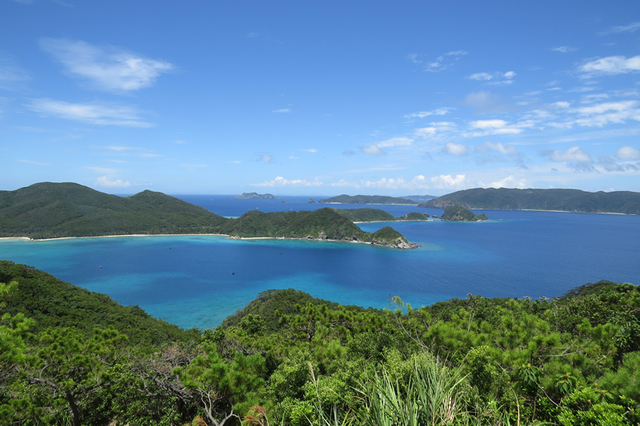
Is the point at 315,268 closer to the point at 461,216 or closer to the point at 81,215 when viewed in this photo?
the point at 81,215

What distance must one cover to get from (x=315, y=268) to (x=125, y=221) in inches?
3836

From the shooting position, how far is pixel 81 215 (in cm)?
11950

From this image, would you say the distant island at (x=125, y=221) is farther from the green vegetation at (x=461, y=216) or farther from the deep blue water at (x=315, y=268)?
the green vegetation at (x=461, y=216)

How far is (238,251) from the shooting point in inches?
3533

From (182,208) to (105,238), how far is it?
167 feet

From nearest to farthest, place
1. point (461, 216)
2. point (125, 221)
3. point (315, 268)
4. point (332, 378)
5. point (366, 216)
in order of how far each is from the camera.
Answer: point (332, 378) → point (315, 268) → point (125, 221) → point (366, 216) → point (461, 216)

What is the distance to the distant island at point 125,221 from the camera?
10544cm

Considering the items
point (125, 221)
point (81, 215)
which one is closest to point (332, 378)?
point (125, 221)

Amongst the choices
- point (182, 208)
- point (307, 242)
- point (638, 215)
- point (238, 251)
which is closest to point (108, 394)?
point (238, 251)

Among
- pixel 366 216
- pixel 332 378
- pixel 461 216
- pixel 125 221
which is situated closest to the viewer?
pixel 332 378

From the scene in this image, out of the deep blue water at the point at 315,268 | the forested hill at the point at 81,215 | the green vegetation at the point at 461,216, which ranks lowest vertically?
the deep blue water at the point at 315,268

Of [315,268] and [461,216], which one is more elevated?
[461,216]

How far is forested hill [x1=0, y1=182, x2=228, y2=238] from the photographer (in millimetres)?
106375

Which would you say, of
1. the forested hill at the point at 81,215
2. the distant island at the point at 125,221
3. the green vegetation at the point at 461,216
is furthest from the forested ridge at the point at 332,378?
the green vegetation at the point at 461,216
